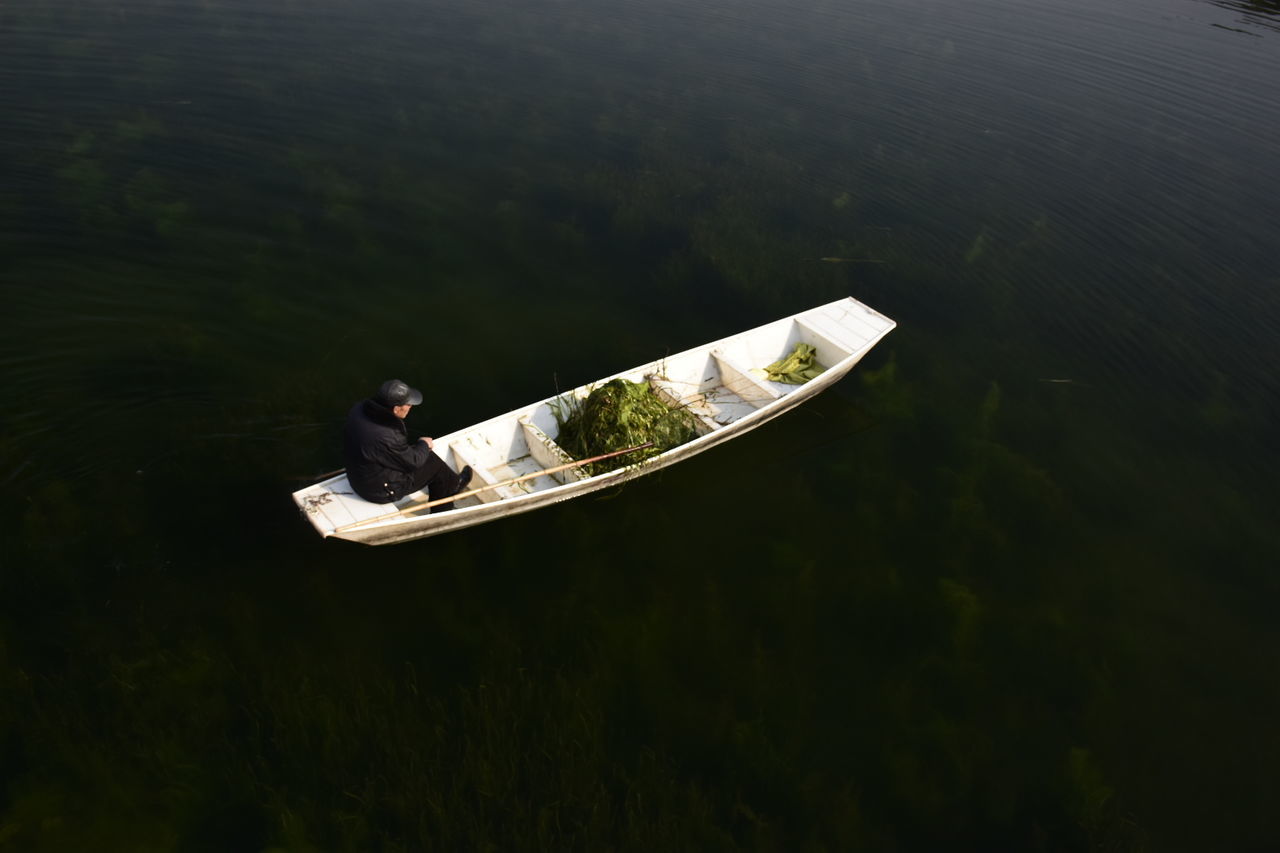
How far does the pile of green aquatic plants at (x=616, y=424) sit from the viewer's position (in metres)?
10.7

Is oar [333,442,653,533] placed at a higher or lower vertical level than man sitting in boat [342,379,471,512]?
lower

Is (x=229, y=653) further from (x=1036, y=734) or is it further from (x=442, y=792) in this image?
(x=1036, y=734)

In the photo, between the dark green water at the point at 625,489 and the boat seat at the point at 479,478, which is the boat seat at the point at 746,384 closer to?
the dark green water at the point at 625,489

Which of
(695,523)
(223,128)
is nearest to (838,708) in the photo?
(695,523)

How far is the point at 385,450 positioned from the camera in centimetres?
898

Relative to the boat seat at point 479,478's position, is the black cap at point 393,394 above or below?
above

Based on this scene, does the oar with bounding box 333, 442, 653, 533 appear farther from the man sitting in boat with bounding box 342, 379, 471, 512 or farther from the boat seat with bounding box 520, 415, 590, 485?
the man sitting in boat with bounding box 342, 379, 471, 512

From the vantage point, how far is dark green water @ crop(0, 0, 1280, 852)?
8.00m

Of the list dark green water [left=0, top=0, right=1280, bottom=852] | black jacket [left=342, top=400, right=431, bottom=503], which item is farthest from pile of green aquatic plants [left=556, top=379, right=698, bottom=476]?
black jacket [left=342, top=400, right=431, bottom=503]

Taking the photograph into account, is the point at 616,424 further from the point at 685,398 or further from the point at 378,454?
the point at 378,454

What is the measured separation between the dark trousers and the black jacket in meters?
0.22

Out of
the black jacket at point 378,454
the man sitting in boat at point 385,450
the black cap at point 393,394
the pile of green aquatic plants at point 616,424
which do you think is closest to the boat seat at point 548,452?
the pile of green aquatic plants at point 616,424

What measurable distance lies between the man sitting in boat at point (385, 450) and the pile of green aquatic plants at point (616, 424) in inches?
81.9

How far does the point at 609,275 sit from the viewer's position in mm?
15898
